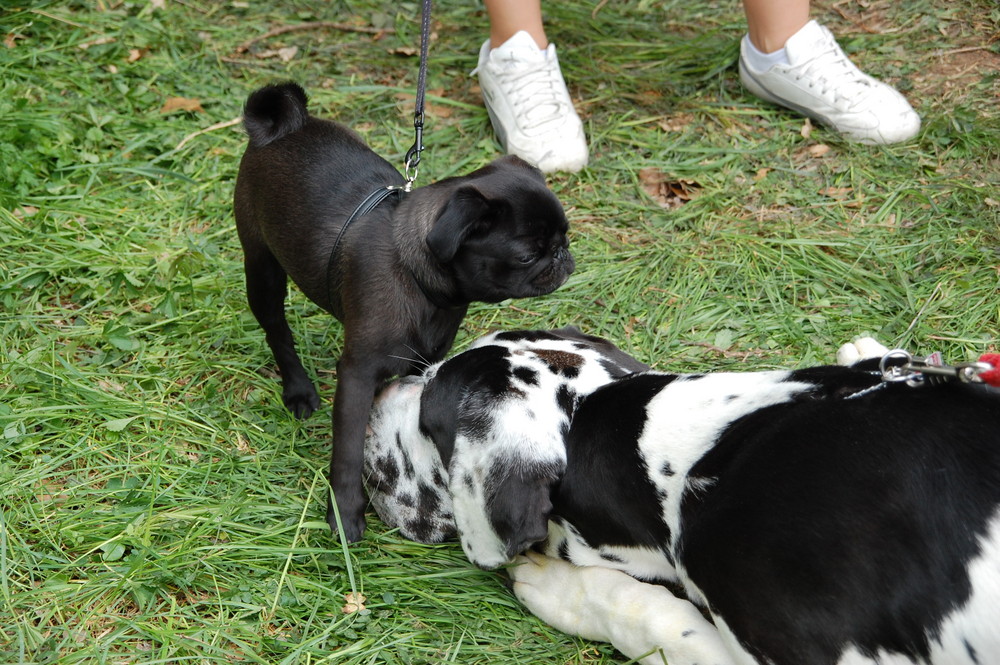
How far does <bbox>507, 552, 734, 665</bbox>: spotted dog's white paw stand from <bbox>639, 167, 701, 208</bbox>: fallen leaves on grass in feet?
8.89

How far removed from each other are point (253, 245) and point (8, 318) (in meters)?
1.35

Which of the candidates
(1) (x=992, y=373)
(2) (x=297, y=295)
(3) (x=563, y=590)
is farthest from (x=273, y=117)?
(1) (x=992, y=373)

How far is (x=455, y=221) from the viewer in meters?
3.42

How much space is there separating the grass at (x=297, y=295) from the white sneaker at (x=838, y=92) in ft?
0.41

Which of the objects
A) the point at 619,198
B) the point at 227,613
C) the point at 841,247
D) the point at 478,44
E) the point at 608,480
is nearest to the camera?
the point at 608,480

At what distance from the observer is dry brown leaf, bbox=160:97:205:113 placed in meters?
5.96

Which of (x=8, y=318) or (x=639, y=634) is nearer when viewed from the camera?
Result: (x=639, y=634)

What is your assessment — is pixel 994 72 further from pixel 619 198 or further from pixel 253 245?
pixel 253 245

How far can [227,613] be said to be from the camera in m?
3.26

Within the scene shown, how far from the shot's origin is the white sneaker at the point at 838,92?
554 centimetres

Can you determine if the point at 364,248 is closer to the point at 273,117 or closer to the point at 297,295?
the point at 273,117

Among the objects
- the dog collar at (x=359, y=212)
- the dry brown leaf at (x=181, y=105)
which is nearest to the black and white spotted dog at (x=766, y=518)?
the dog collar at (x=359, y=212)

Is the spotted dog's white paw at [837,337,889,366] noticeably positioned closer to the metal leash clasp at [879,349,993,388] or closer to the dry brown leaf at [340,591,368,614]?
the metal leash clasp at [879,349,993,388]

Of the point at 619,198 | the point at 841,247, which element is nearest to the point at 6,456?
the point at 619,198
